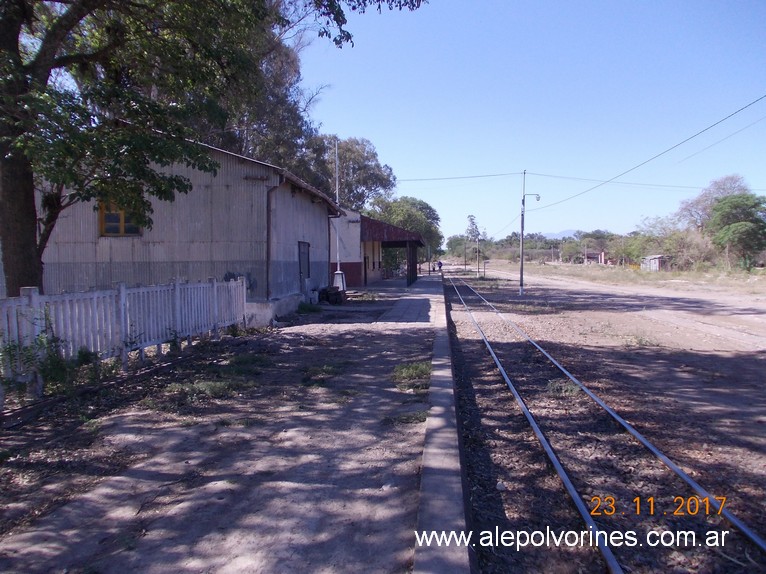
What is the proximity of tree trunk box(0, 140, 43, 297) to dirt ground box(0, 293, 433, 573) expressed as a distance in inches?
96.3

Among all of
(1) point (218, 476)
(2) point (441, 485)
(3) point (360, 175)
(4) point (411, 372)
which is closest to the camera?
(2) point (441, 485)

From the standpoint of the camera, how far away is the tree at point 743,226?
5816 centimetres

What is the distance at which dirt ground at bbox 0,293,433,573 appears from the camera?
140 inches

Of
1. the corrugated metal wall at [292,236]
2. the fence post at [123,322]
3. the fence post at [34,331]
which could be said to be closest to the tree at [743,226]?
the corrugated metal wall at [292,236]

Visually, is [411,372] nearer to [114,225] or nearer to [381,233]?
[114,225]

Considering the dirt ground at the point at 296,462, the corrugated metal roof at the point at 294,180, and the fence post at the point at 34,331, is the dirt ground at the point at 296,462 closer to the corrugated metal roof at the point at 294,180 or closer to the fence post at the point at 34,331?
the fence post at the point at 34,331

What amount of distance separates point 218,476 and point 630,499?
3445 mm

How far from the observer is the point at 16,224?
8.24m

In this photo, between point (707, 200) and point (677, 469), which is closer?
point (677, 469)

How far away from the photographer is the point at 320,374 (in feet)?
29.3

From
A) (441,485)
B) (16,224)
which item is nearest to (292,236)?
(16,224)

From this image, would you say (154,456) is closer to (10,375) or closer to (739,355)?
(10,375)

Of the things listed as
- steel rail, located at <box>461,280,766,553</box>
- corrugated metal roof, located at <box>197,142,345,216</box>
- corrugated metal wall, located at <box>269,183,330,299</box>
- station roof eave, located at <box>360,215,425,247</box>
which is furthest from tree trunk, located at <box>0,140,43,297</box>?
station roof eave, located at <box>360,215,425,247</box>

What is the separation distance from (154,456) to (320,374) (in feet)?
12.6
